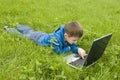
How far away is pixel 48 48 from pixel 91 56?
2.56ft

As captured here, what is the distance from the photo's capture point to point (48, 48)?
464cm

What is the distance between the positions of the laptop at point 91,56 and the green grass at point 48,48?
112 millimetres

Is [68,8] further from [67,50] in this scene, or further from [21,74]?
[21,74]

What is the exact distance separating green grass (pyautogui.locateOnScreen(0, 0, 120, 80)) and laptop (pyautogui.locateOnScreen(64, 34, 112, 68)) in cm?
11

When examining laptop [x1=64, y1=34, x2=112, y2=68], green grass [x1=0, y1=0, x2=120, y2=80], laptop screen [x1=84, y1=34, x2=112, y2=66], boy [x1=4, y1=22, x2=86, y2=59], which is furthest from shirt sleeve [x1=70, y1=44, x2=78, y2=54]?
laptop screen [x1=84, y1=34, x2=112, y2=66]

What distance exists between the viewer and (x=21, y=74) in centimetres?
370

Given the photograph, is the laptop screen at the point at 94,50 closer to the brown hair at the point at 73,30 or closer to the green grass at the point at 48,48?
the green grass at the point at 48,48

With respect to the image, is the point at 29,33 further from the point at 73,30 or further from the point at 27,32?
the point at 73,30

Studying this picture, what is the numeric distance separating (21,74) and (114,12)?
6.00m

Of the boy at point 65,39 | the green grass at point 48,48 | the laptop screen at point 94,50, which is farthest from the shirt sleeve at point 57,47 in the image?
the laptop screen at point 94,50

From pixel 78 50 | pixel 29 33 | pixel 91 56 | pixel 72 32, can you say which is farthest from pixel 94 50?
pixel 29 33

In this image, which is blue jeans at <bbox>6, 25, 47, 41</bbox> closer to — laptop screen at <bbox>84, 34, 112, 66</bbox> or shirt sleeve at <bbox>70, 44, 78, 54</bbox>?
shirt sleeve at <bbox>70, 44, 78, 54</bbox>

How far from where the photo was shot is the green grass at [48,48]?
388 cm

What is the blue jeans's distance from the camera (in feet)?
17.5
